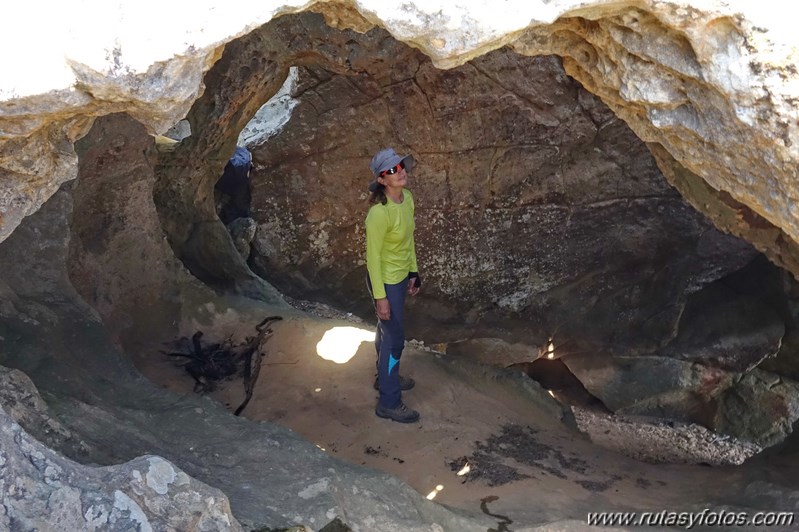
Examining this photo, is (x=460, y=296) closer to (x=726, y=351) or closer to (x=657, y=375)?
(x=657, y=375)

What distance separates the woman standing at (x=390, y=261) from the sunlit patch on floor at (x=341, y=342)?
0.65 metres

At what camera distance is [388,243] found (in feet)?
13.0

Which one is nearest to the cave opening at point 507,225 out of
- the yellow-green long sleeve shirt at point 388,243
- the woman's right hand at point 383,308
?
the yellow-green long sleeve shirt at point 388,243

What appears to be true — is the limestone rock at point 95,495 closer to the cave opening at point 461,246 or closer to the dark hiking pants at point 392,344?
the dark hiking pants at point 392,344

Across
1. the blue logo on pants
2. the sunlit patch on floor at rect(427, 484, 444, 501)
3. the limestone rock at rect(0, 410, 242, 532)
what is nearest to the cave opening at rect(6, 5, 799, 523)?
the blue logo on pants

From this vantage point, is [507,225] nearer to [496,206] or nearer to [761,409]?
[496,206]

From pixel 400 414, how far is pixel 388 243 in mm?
962

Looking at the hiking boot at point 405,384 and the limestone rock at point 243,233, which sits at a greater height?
the limestone rock at point 243,233

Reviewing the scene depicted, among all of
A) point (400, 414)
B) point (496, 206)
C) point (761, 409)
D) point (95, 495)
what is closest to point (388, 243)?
point (400, 414)

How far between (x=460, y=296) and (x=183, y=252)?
7.21ft

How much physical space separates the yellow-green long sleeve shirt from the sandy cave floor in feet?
2.66

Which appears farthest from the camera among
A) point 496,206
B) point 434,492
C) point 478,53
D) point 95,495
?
point 496,206

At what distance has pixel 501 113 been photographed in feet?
19.5

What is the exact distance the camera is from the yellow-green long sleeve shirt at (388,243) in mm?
3859
